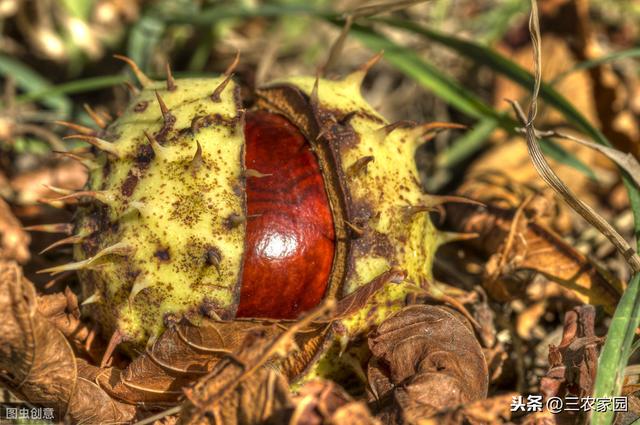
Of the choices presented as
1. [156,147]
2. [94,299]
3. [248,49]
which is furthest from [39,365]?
[248,49]

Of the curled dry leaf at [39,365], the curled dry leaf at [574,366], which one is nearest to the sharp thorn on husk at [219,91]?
the curled dry leaf at [39,365]

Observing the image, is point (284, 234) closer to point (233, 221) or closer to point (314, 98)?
point (233, 221)

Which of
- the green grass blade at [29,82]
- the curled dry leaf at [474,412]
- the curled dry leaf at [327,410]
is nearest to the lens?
the curled dry leaf at [327,410]

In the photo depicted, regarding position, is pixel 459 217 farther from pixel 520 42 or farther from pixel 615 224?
pixel 520 42

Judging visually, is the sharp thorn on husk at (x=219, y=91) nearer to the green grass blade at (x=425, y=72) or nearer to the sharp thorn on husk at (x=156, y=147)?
the sharp thorn on husk at (x=156, y=147)

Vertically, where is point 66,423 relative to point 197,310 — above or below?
below

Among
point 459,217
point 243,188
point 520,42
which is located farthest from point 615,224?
point 243,188
